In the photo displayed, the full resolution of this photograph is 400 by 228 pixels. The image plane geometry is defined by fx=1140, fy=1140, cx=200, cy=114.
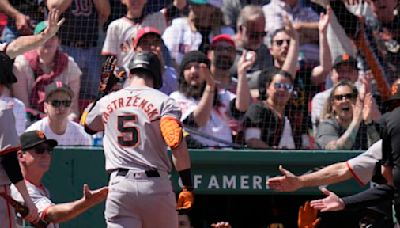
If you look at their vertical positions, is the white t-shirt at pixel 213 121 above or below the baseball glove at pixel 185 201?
above

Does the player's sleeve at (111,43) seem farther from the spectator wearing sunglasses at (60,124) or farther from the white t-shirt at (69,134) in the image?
the white t-shirt at (69,134)

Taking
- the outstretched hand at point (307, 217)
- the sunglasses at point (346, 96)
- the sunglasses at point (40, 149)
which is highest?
the sunglasses at point (346, 96)

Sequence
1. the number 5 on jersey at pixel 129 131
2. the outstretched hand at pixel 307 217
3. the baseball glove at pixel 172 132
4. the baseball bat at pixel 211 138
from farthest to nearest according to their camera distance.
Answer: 1. the baseball bat at pixel 211 138
2. the number 5 on jersey at pixel 129 131
3. the baseball glove at pixel 172 132
4. the outstretched hand at pixel 307 217

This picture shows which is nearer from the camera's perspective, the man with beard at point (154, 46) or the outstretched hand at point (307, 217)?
the outstretched hand at point (307, 217)

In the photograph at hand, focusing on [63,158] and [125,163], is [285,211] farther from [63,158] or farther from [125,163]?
[125,163]

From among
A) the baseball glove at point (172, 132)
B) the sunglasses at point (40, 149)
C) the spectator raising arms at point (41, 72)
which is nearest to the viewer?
the baseball glove at point (172, 132)

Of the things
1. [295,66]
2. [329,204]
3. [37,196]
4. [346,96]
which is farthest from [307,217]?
[295,66]

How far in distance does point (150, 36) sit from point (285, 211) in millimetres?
1914

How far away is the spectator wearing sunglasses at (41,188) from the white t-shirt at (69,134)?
158cm

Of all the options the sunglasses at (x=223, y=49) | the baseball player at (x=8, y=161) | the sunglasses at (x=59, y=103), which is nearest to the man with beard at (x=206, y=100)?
Answer: the sunglasses at (x=223, y=49)

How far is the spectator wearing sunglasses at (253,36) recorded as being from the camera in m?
10.2

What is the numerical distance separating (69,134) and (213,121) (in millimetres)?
1197

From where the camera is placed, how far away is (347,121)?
955 centimetres

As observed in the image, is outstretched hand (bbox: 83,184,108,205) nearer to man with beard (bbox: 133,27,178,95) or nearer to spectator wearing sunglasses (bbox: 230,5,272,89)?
man with beard (bbox: 133,27,178,95)
